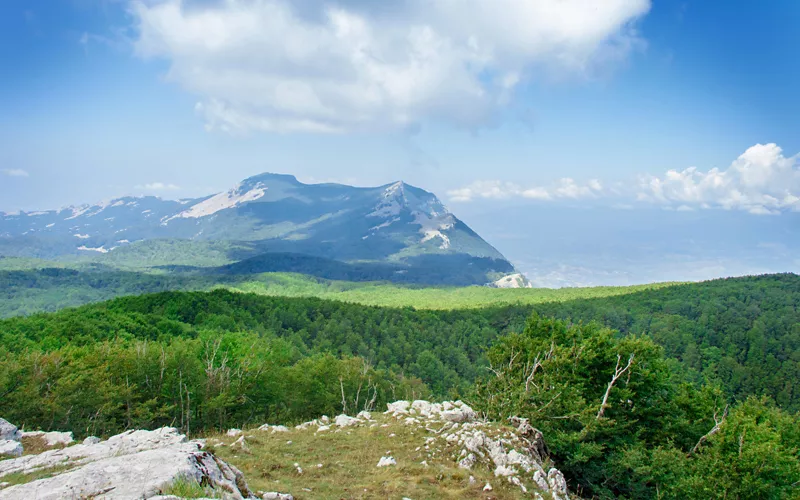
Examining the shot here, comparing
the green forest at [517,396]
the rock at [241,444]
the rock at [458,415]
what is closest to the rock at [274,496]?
the rock at [241,444]

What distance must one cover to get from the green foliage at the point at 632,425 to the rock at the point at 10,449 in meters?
27.1

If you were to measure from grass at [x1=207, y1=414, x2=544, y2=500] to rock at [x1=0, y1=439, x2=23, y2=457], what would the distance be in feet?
25.1

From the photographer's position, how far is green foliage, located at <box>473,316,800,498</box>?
2897 cm

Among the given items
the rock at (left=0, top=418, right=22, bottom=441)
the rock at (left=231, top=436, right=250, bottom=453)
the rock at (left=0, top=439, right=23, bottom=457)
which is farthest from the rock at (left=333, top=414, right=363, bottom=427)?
the rock at (left=0, top=418, right=22, bottom=441)

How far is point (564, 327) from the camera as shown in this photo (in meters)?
49.4

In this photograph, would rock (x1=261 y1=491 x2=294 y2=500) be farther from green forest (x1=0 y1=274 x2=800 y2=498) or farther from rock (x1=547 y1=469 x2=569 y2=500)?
green forest (x1=0 y1=274 x2=800 y2=498)

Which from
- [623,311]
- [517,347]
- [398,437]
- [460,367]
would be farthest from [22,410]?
[623,311]

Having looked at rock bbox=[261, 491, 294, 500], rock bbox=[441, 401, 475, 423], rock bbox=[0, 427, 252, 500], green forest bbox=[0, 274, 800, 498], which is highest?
rock bbox=[0, 427, 252, 500]

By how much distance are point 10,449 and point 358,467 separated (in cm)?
1491

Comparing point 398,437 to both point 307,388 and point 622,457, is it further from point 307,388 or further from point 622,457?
point 307,388

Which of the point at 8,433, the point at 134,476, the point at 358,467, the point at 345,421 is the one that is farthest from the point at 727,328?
the point at 134,476

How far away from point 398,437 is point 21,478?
53.8 ft

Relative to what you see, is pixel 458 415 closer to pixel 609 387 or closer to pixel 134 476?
pixel 609 387

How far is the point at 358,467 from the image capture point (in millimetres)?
21594
